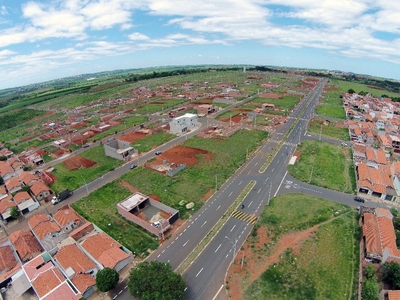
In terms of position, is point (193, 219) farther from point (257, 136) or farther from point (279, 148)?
point (257, 136)

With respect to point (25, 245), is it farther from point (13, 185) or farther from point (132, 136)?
point (132, 136)

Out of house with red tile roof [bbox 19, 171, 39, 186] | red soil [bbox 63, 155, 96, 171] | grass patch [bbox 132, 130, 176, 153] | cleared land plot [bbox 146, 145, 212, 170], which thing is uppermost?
grass patch [bbox 132, 130, 176, 153]

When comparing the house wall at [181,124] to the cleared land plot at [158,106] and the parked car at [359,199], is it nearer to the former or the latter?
the cleared land plot at [158,106]

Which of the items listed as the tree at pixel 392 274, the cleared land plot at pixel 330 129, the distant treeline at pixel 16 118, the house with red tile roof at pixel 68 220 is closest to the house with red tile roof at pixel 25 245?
the house with red tile roof at pixel 68 220

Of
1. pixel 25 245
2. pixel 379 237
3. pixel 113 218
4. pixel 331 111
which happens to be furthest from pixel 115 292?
pixel 331 111

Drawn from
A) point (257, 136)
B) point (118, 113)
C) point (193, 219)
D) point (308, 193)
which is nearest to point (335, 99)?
point (257, 136)

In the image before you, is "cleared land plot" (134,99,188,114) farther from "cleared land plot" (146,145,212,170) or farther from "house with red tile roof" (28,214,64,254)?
"house with red tile roof" (28,214,64,254)

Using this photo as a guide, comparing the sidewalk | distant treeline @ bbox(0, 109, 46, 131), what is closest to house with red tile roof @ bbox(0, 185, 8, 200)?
the sidewalk
